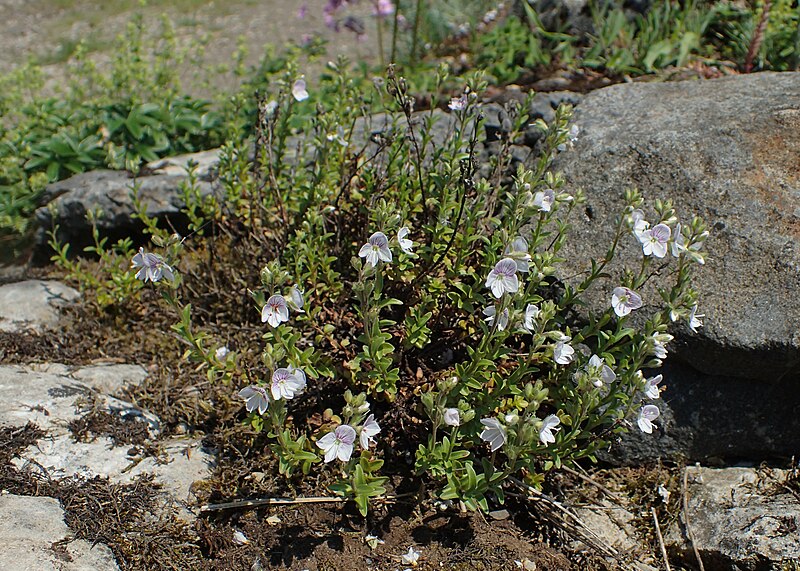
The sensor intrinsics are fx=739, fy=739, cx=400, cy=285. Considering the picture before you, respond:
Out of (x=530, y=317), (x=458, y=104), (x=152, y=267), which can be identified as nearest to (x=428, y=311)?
(x=530, y=317)

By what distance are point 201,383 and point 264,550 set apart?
1.10 meters

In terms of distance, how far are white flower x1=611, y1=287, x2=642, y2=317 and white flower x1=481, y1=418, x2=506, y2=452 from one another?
710mm

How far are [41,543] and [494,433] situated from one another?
184 cm

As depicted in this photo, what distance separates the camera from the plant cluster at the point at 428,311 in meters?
3.01

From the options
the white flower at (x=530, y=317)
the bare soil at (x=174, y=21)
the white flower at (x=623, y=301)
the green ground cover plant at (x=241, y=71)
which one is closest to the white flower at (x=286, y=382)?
the white flower at (x=530, y=317)

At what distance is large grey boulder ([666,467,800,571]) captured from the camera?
3.15 m

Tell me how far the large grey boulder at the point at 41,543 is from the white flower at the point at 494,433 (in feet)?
5.24

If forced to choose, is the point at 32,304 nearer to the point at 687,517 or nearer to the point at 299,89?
the point at 299,89

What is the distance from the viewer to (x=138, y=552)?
306 centimetres

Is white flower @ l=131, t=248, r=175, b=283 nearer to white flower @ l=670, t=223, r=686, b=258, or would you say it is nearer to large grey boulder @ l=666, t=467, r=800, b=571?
white flower @ l=670, t=223, r=686, b=258

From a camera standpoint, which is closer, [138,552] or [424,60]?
[138,552]

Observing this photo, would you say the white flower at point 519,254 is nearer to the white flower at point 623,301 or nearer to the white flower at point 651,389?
the white flower at point 623,301

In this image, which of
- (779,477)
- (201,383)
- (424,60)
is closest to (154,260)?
(201,383)

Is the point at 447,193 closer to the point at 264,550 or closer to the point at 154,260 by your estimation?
the point at 154,260
